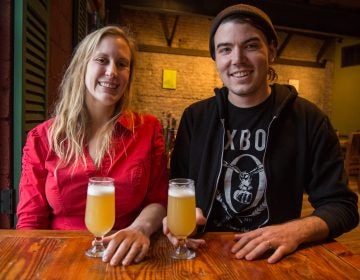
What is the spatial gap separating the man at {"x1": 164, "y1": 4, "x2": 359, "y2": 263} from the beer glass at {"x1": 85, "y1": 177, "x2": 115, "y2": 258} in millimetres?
510

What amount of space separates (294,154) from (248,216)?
332 mm

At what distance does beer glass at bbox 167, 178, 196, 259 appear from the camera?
1.10 meters

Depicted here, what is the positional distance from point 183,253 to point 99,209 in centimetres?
28

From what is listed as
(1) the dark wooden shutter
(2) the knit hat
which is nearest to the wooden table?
(2) the knit hat

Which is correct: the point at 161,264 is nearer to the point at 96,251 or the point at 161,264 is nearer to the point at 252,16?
the point at 96,251

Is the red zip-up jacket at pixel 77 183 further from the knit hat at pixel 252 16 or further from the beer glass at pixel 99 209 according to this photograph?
the knit hat at pixel 252 16

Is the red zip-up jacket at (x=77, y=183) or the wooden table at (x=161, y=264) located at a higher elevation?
the red zip-up jacket at (x=77, y=183)

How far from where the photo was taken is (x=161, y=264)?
1.04 meters

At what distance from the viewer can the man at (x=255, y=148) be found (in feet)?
5.14

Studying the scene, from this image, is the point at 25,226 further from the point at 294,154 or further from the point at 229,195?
the point at 294,154

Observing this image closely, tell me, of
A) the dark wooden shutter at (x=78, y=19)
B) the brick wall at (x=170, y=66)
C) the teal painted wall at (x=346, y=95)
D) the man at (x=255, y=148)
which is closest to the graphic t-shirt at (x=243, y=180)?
the man at (x=255, y=148)

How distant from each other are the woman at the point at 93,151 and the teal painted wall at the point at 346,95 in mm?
9811

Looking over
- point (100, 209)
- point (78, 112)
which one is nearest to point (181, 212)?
point (100, 209)

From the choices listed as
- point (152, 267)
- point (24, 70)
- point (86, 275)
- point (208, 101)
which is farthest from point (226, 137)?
point (24, 70)
